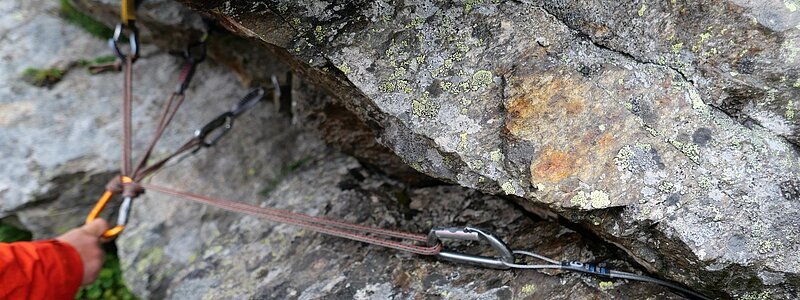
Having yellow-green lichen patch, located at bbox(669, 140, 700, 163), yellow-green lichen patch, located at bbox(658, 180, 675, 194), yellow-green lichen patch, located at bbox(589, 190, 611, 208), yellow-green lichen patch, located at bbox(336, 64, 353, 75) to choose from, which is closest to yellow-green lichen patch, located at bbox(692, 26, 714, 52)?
yellow-green lichen patch, located at bbox(669, 140, 700, 163)

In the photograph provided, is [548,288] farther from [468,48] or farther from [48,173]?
[48,173]

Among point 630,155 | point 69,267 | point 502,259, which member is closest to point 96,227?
point 69,267

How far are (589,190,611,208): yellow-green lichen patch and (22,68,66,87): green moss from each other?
3.30 meters

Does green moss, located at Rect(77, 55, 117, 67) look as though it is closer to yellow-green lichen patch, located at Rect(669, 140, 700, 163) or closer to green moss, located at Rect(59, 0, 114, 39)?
green moss, located at Rect(59, 0, 114, 39)

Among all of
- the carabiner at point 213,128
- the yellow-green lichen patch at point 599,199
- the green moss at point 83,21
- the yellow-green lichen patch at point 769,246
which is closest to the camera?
the yellow-green lichen patch at point 769,246

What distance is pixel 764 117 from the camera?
1.62 meters

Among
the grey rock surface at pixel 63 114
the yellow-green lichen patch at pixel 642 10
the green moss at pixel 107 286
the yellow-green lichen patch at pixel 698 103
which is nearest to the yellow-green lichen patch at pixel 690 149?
the yellow-green lichen patch at pixel 698 103

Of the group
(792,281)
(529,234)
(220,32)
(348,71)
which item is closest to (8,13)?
(220,32)

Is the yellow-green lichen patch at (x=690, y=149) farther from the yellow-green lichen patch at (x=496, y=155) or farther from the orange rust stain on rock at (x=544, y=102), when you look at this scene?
the yellow-green lichen patch at (x=496, y=155)

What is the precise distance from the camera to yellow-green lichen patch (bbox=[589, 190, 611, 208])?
1646mm

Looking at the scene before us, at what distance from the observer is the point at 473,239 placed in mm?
1980

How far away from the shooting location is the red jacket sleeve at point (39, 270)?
1967mm

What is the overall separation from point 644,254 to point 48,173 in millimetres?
3057

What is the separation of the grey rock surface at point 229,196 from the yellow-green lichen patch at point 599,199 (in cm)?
39
